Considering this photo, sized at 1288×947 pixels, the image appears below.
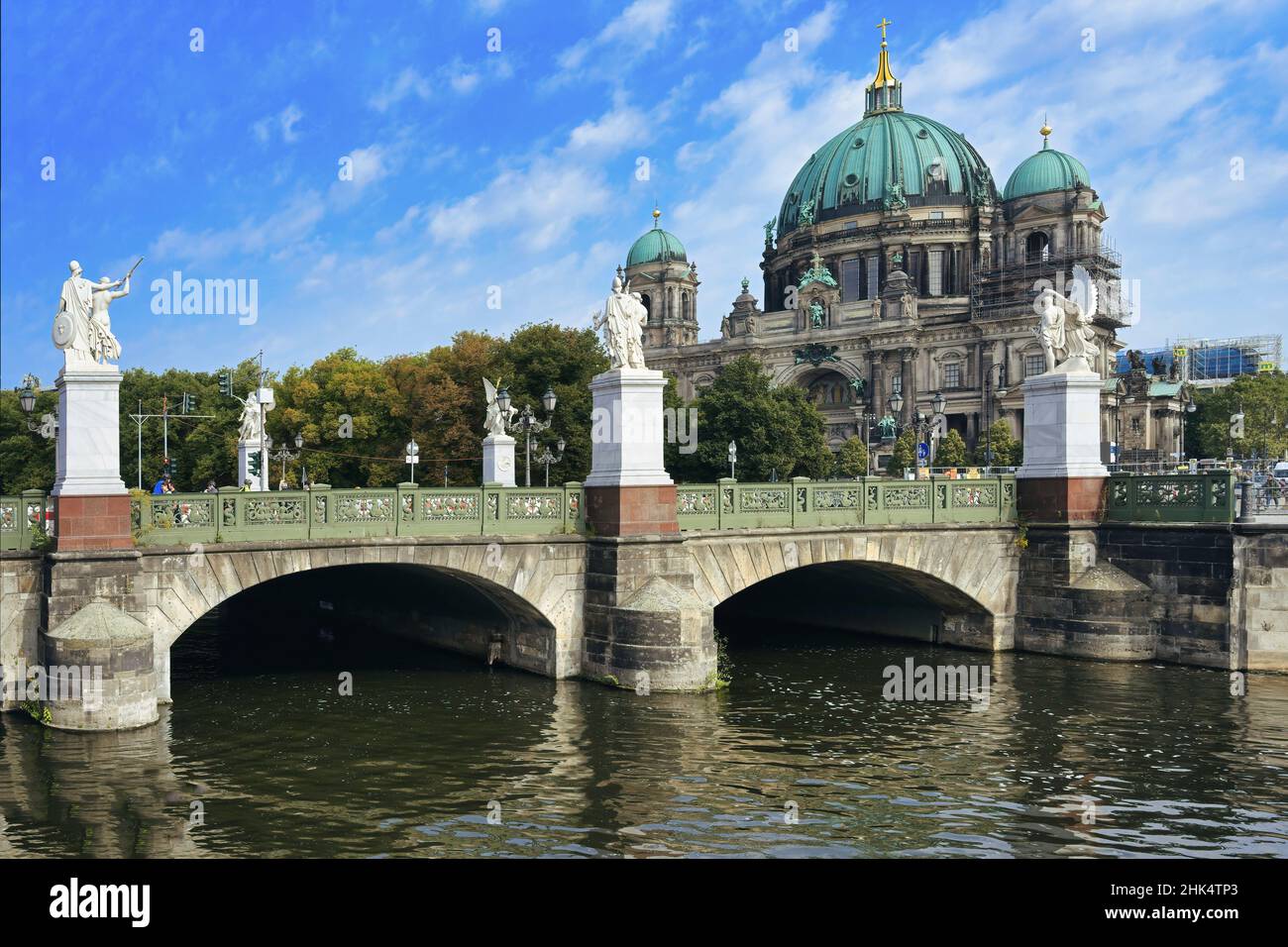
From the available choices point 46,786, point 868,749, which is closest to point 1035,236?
point 868,749

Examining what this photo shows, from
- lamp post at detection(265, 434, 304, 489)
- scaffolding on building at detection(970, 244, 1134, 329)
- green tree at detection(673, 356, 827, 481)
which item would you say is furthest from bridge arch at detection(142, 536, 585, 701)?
scaffolding on building at detection(970, 244, 1134, 329)

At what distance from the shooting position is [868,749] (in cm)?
1948

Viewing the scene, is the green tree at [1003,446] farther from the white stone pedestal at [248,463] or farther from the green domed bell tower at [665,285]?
the white stone pedestal at [248,463]

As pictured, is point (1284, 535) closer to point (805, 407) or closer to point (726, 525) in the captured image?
point (726, 525)

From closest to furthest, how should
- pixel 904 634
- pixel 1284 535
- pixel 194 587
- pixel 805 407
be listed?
pixel 194 587 < pixel 1284 535 < pixel 904 634 < pixel 805 407

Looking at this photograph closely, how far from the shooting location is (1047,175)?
95312 mm

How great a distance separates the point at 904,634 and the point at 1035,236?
7240cm

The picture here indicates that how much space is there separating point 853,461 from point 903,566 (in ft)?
157

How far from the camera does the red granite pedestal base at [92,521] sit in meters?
19.6

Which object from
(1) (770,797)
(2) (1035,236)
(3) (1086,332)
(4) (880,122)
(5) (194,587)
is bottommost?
(1) (770,797)

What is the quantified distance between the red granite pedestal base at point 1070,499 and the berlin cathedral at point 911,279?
2355 inches

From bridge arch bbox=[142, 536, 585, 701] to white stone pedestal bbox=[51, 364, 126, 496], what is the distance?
1.59 meters

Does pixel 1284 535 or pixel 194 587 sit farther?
pixel 1284 535

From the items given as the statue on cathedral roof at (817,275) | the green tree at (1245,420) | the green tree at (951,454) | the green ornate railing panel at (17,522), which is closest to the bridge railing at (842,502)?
the green ornate railing panel at (17,522)
